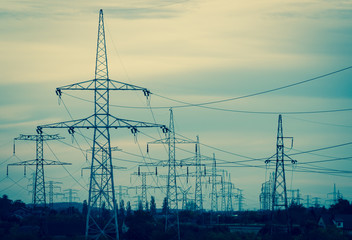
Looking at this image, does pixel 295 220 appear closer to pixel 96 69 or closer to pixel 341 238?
pixel 341 238

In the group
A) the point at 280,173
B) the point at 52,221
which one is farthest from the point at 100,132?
the point at 52,221

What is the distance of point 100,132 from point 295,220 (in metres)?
102

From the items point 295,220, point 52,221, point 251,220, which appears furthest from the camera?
point 251,220

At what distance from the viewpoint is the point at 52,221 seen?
369 ft

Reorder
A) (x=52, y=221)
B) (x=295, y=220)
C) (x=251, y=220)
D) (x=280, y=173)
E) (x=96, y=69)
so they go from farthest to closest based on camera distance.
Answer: (x=251, y=220), (x=295, y=220), (x=52, y=221), (x=280, y=173), (x=96, y=69)

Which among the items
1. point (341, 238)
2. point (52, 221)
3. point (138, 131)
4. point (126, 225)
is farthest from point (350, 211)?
point (138, 131)

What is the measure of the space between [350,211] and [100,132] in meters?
109

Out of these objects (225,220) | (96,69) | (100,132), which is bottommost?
(225,220)

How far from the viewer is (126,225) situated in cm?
11925

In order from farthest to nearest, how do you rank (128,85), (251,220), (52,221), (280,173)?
(251,220)
(52,221)
(280,173)
(128,85)

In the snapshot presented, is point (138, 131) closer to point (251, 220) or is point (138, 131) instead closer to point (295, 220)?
point (295, 220)

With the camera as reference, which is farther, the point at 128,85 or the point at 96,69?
the point at 96,69

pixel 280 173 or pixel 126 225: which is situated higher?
pixel 280 173

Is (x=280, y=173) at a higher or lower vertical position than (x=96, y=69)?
lower
